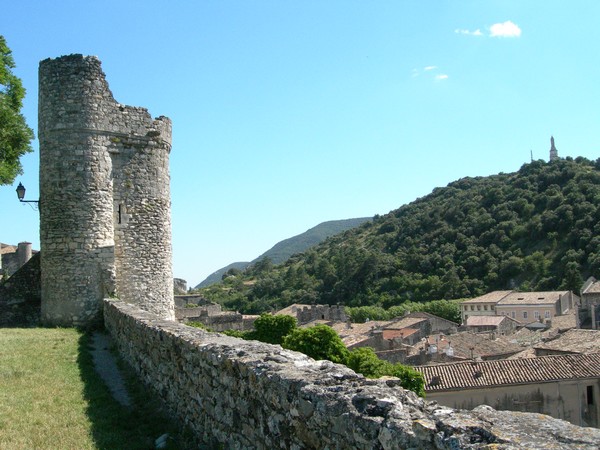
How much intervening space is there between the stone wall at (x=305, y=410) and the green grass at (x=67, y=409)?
1.53 ft

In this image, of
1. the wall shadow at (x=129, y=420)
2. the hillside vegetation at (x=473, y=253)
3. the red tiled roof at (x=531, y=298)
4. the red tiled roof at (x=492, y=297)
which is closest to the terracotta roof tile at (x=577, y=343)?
the wall shadow at (x=129, y=420)

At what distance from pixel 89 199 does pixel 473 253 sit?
327 ft

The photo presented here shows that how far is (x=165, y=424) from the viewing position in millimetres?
6590

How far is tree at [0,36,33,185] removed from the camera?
1484 cm

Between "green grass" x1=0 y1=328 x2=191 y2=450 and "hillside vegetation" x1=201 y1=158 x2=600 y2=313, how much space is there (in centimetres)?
8915

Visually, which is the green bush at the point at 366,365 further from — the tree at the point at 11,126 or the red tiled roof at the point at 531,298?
the red tiled roof at the point at 531,298

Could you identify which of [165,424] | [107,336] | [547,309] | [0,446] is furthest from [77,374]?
[547,309]

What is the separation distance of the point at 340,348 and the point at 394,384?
29889 millimetres

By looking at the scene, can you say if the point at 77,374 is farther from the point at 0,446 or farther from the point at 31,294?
the point at 31,294

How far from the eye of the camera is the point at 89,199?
14883mm

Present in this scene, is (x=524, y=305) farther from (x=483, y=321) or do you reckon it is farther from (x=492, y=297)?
(x=483, y=321)

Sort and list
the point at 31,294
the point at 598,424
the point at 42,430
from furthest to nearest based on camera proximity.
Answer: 1. the point at 598,424
2. the point at 31,294
3. the point at 42,430

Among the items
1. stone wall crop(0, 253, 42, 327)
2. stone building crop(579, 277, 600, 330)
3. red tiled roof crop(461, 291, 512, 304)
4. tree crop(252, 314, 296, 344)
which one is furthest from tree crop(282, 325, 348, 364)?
red tiled roof crop(461, 291, 512, 304)

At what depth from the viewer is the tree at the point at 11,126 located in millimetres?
14844
